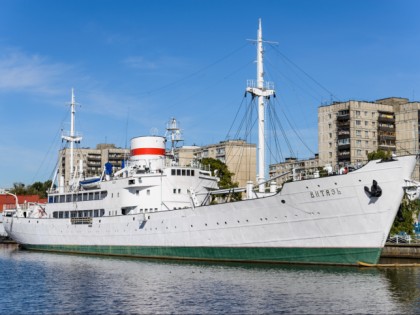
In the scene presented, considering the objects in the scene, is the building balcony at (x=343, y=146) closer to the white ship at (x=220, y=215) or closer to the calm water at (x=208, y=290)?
the white ship at (x=220, y=215)

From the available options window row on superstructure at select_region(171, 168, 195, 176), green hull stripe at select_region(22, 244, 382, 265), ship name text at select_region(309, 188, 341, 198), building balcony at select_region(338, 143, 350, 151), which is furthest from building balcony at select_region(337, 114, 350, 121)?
ship name text at select_region(309, 188, 341, 198)

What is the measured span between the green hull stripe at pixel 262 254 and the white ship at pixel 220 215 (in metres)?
0.06

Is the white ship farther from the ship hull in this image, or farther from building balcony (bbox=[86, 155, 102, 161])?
building balcony (bbox=[86, 155, 102, 161])

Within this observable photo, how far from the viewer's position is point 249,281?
2719 centimetres

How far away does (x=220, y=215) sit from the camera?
1380 inches

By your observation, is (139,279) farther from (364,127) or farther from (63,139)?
(364,127)

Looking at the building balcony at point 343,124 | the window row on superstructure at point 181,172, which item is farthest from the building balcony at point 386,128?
the window row on superstructure at point 181,172

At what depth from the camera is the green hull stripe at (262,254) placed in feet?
102

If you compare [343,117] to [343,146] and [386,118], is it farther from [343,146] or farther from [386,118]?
[386,118]

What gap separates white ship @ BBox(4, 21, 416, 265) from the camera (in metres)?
30.4

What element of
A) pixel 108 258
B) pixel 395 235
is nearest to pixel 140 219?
pixel 108 258

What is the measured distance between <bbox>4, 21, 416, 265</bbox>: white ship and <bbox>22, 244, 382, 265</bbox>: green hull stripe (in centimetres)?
6

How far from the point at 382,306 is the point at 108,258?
1014 inches

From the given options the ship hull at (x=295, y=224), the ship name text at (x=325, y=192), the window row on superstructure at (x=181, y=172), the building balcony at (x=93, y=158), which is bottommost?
the ship hull at (x=295, y=224)
